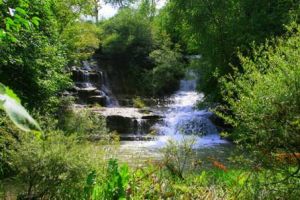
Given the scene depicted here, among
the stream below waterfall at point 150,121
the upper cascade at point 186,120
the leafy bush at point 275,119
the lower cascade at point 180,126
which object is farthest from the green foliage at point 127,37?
the leafy bush at point 275,119

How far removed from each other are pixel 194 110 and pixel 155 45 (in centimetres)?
994

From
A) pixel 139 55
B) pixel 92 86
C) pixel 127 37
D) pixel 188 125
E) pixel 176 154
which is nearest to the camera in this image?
pixel 176 154

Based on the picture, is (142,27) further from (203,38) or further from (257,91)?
(257,91)

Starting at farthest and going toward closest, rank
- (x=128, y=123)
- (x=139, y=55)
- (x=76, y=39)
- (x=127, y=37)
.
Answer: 1. (x=139, y=55)
2. (x=127, y=37)
3. (x=128, y=123)
4. (x=76, y=39)

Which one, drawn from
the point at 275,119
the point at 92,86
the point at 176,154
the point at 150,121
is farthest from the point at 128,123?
the point at 275,119

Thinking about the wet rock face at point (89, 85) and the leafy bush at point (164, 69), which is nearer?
the wet rock face at point (89, 85)

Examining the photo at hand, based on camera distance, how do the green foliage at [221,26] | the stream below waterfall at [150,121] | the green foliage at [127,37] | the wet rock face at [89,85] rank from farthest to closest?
the green foliage at [127,37] → the wet rock face at [89,85] → the green foliage at [221,26] → the stream below waterfall at [150,121]

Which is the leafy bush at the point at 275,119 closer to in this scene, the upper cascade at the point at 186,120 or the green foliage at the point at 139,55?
the upper cascade at the point at 186,120

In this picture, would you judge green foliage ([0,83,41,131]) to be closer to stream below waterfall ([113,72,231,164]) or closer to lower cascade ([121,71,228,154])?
stream below waterfall ([113,72,231,164])

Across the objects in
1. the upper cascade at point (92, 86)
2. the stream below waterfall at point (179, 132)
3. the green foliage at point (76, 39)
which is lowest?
the stream below waterfall at point (179, 132)

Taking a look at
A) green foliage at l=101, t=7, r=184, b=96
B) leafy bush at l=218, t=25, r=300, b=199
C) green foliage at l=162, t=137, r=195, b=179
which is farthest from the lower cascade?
leafy bush at l=218, t=25, r=300, b=199

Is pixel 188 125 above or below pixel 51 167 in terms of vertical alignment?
below

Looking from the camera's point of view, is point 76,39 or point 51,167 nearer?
point 51,167

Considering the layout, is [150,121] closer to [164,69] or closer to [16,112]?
[164,69]
